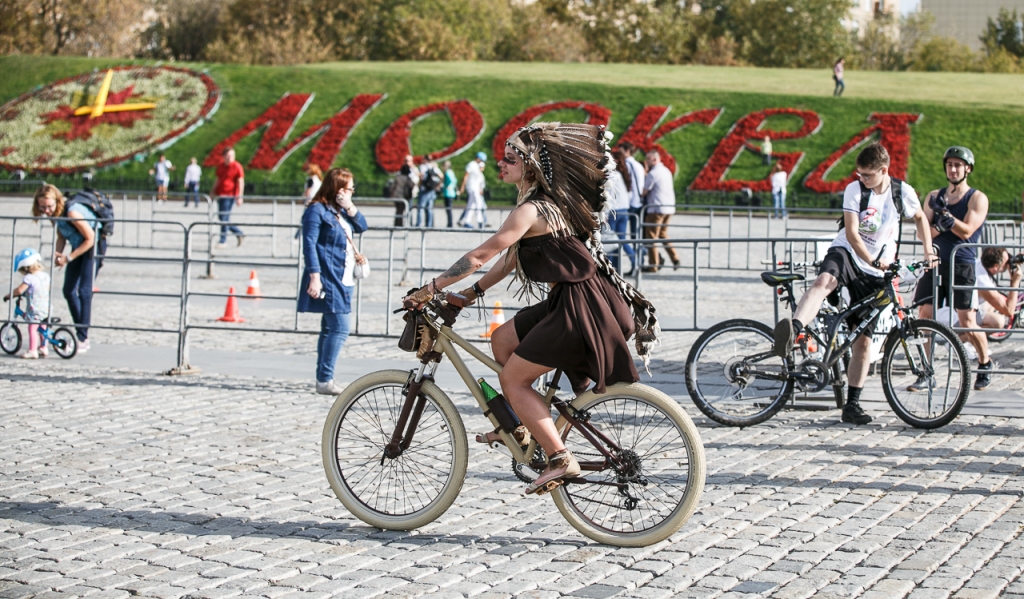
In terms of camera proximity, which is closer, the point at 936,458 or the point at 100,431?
the point at 936,458

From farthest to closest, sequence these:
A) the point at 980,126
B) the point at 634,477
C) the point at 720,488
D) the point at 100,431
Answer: the point at 980,126
the point at 100,431
the point at 720,488
the point at 634,477

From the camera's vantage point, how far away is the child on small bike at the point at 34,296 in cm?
1105

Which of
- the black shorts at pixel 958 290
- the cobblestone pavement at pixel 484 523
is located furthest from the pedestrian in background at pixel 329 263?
the black shorts at pixel 958 290

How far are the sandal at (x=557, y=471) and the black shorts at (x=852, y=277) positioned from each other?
3.55 m

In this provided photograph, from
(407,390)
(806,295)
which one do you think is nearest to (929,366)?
(806,295)

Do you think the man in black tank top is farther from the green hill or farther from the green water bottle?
the green hill

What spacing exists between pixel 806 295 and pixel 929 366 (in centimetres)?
93

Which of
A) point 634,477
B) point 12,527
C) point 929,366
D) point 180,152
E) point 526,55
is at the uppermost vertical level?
point 526,55

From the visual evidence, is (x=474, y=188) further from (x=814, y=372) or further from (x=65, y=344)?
(x=814, y=372)

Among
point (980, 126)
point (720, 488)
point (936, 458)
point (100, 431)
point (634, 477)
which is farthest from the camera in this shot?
point (980, 126)

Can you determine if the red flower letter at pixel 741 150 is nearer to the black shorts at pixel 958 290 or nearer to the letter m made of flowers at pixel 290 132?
the letter m made of flowers at pixel 290 132

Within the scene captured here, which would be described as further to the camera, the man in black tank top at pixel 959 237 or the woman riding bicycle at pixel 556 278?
the man in black tank top at pixel 959 237

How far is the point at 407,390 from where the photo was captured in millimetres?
5500

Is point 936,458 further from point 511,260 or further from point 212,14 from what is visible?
point 212,14
